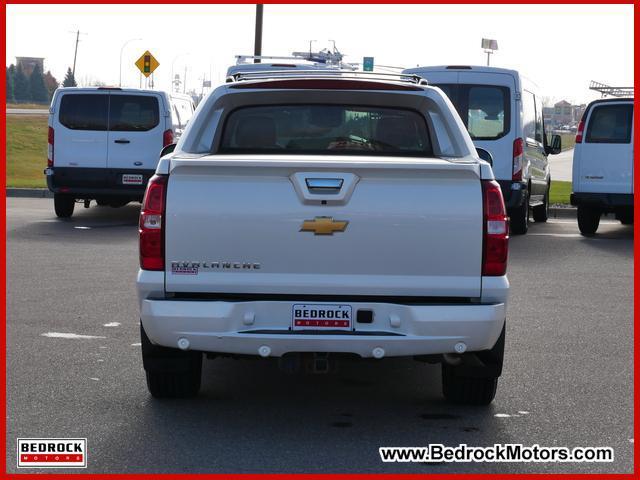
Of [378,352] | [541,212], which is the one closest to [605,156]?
[541,212]

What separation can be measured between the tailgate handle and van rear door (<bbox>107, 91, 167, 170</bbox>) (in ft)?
44.2

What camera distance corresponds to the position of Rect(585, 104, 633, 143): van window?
58.6 ft

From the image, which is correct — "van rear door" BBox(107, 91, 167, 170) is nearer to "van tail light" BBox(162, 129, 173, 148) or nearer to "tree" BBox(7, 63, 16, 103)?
"van tail light" BBox(162, 129, 173, 148)

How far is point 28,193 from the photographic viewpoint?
2539 cm

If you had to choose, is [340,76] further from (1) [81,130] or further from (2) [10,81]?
(2) [10,81]

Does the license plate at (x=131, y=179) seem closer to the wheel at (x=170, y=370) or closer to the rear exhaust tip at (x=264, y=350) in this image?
the wheel at (x=170, y=370)

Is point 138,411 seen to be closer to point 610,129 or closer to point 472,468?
point 472,468

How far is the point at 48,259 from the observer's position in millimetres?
13938

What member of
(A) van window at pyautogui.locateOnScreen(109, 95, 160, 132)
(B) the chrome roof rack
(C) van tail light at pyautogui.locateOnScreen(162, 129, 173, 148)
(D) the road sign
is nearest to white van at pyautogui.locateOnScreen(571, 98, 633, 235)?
(C) van tail light at pyautogui.locateOnScreen(162, 129, 173, 148)

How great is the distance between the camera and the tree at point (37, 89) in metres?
168

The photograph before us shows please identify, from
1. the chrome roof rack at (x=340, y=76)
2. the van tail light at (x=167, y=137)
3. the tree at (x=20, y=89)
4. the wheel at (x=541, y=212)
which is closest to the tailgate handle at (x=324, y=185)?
the chrome roof rack at (x=340, y=76)

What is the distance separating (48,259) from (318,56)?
18.1m

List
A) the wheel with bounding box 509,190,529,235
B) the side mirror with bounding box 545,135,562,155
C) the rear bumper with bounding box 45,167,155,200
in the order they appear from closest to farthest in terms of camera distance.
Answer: the wheel with bounding box 509,190,529,235, the rear bumper with bounding box 45,167,155,200, the side mirror with bounding box 545,135,562,155

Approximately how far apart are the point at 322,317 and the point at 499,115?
12.1 meters
